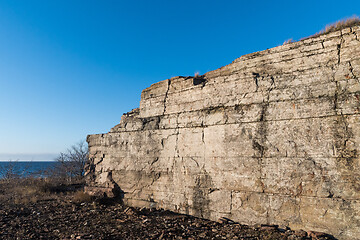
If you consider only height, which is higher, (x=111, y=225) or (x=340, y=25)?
(x=340, y=25)

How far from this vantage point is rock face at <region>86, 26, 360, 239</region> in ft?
11.1

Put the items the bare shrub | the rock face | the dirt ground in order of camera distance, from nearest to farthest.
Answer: the rock face, the dirt ground, the bare shrub

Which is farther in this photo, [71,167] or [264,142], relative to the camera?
[71,167]

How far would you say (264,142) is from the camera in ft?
13.1

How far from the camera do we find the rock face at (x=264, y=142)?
3.39 metres

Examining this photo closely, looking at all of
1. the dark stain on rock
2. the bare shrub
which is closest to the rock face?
the dark stain on rock

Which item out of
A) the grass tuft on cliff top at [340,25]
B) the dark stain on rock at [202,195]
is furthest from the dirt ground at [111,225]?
the grass tuft on cliff top at [340,25]

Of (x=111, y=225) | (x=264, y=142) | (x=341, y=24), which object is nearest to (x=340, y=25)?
(x=341, y=24)

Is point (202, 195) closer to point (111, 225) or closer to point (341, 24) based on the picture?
point (111, 225)

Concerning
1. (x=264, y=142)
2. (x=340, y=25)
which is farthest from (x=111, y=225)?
(x=340, y=25)

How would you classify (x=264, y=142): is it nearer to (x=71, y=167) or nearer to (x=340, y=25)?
(x=340, y=25)

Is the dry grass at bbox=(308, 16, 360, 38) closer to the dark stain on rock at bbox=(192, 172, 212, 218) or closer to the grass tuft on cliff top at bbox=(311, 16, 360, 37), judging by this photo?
the grass tuft on cliff top at bbox=(311, 16, 360, 37)

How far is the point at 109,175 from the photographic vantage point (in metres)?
6.10

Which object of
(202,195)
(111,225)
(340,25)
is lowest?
(111,225)
